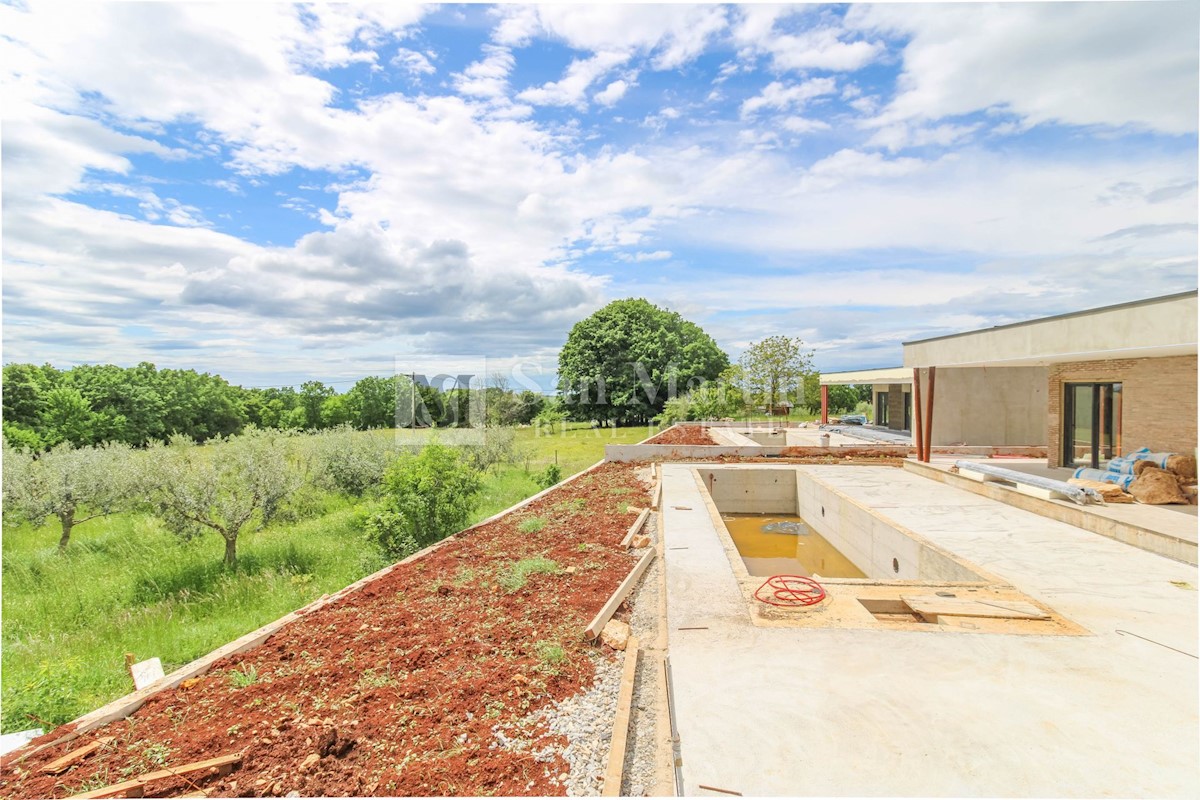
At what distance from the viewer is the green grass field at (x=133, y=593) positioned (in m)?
5.24

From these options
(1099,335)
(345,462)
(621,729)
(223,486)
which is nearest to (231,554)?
(223,486)

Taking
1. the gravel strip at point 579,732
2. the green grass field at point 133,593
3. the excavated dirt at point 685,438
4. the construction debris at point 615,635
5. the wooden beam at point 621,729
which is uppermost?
the excavated dirt at point 685,438

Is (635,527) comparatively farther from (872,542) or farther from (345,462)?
(345,462)

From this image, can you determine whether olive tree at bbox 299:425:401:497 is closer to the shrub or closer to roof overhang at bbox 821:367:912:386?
the shrub

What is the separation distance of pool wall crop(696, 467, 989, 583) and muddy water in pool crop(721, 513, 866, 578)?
24cm

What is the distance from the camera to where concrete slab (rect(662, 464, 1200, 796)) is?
319 cm

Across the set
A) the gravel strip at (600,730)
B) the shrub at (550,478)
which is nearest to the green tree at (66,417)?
the shrub at (550,478)

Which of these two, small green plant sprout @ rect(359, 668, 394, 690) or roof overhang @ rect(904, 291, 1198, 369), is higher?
roof overhang @ rect(904, 291, 1198, 369)

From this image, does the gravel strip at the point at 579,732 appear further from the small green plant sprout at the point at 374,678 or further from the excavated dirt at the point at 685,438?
the excavated dirt at the point at 685,438

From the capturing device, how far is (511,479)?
17.9 metres

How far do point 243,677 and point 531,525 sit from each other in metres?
5.43

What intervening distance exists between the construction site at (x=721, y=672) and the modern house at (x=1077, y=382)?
110 millimetres

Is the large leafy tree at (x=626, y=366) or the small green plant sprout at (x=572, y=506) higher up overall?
the large leafy tree at (x=626, y=366)

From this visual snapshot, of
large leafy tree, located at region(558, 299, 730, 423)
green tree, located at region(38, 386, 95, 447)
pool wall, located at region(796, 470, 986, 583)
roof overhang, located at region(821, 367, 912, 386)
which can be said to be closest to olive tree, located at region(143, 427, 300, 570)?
pool wall, located at region(796, 470, 986, 583)
